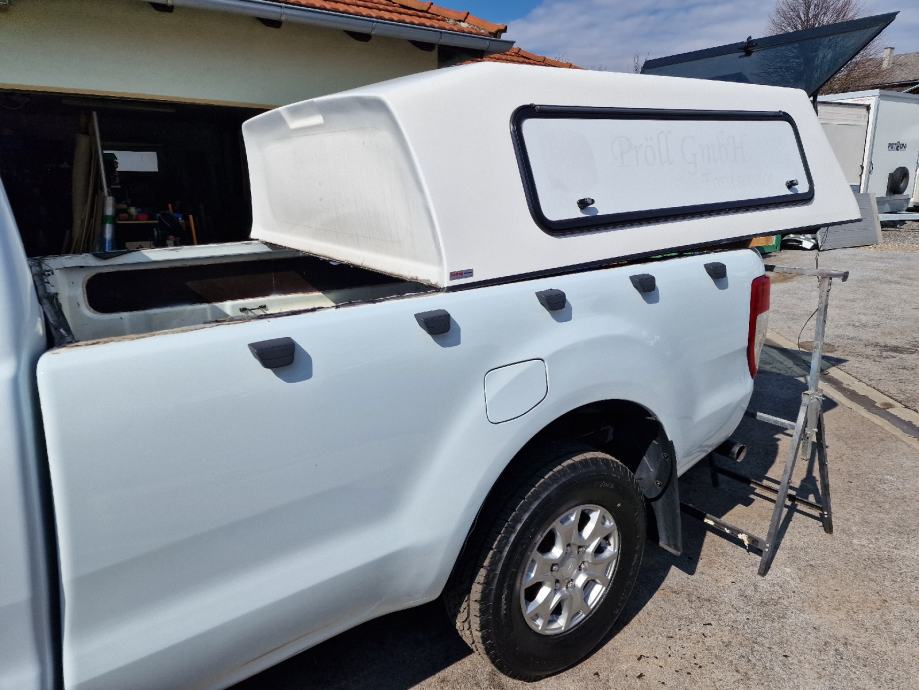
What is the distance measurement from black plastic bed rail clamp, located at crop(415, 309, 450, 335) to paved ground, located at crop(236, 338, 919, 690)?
139cm

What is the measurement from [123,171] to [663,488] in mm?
7127

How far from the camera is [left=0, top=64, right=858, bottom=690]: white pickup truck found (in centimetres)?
130

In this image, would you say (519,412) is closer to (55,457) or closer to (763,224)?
(55,457)

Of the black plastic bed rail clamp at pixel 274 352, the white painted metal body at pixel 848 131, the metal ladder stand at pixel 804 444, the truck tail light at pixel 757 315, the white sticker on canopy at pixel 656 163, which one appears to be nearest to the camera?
the black plastic bed rail clamp at pixel 274 352

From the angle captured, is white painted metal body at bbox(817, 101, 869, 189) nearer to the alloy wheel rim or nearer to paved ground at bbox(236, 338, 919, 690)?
paved ground at bbox(236, 338, 919, 690)

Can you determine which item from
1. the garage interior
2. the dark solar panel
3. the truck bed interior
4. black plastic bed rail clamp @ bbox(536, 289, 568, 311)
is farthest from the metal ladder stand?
the garage interior

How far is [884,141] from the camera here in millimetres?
14930

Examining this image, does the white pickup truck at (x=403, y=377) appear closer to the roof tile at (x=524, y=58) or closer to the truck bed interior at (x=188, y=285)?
the truck bed interior at (x=188, y=285)

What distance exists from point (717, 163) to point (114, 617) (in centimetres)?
271

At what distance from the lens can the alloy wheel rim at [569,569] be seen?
213 centimetres

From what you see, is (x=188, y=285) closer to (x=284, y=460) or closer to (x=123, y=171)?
(x=284, y=460)

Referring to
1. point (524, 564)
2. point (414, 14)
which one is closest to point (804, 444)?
point (524, 564)

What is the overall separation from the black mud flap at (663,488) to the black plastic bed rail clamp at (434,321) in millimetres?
1209

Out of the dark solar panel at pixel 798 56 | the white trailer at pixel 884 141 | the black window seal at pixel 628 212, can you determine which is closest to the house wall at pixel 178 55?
the dark solar panel at pixel 798 56
